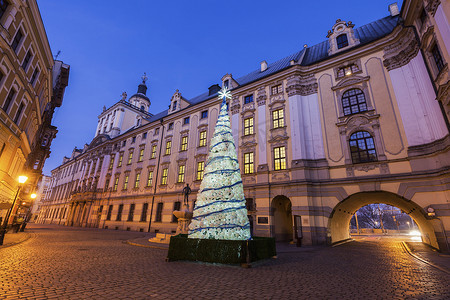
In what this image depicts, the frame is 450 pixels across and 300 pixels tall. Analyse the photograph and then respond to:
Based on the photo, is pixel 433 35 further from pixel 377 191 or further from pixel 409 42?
pixel 377 191

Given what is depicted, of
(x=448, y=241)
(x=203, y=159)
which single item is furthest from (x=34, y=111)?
(x=448, y=241)

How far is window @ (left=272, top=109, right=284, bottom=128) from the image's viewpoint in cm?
2045

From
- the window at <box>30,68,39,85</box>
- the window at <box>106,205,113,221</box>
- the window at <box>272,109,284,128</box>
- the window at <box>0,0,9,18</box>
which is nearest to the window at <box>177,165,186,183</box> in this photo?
the window at <box>272,109,284,128</box>

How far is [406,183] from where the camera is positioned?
13969mm

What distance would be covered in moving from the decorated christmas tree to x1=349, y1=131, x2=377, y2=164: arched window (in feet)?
37.6

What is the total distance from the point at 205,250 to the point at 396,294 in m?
5.98

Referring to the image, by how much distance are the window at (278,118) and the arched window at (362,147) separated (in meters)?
6.07

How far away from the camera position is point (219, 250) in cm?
830

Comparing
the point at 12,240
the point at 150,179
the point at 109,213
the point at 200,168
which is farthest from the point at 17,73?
the point at 109,213

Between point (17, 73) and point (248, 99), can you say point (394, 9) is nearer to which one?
point (248, 99)

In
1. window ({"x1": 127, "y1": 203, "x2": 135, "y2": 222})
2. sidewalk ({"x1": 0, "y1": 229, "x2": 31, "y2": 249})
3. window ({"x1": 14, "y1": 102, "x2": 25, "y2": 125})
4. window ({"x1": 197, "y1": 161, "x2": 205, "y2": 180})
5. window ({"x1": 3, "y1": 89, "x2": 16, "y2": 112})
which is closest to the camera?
sidewalk ({"x1": 0, "y1": 229, "x2": 31, "y2": 249})

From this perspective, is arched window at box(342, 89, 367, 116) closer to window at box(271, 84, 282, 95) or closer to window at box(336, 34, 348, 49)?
window at box(336, 34, 348, 49)

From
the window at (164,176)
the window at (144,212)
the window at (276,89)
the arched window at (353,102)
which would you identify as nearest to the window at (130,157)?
the window at (144,212)

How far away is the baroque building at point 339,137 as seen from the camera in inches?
525
